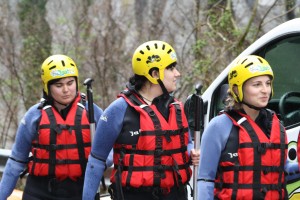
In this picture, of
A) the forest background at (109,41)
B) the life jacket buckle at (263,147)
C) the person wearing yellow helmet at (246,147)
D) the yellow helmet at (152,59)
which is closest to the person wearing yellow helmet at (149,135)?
the yellow helmet at (152,59)

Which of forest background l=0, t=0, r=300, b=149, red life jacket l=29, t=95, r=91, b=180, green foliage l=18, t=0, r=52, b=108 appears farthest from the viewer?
green foliage l=18, t=0, r=52, b=108

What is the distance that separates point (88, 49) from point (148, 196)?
1202 cm

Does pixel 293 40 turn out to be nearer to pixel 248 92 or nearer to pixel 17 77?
pixel 248 92

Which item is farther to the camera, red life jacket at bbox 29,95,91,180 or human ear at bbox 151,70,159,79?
red life jacket at bbox 29,95,91,180

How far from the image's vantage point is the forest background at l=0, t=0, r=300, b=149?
1278 centimetres

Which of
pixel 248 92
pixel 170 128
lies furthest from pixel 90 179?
pixel 248 92

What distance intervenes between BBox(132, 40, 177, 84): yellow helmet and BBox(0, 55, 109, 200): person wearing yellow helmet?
92 cm

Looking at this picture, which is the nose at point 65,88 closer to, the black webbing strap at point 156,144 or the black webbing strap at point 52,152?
the black webbing strap at point 52,152

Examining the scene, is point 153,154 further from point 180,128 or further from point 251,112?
point 251,112

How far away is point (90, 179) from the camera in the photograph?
512cm

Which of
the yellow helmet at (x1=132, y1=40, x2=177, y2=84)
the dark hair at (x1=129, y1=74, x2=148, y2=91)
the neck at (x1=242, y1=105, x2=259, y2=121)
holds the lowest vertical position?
the neck at (x1=242, y1=105, x2=259, y2=121)

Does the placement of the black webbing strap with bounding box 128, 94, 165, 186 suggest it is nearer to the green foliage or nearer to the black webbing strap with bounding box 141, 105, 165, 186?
the black webbing strap with bounding box 141, 105, 165, 186

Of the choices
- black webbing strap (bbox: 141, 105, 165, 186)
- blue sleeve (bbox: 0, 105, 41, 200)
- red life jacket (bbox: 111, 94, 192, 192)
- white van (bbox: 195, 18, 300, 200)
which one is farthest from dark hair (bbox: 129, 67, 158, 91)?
blue sleeve (bbox: 0, 105, 41, 200)

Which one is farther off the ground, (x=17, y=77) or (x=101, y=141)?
(x=17, y=77)
